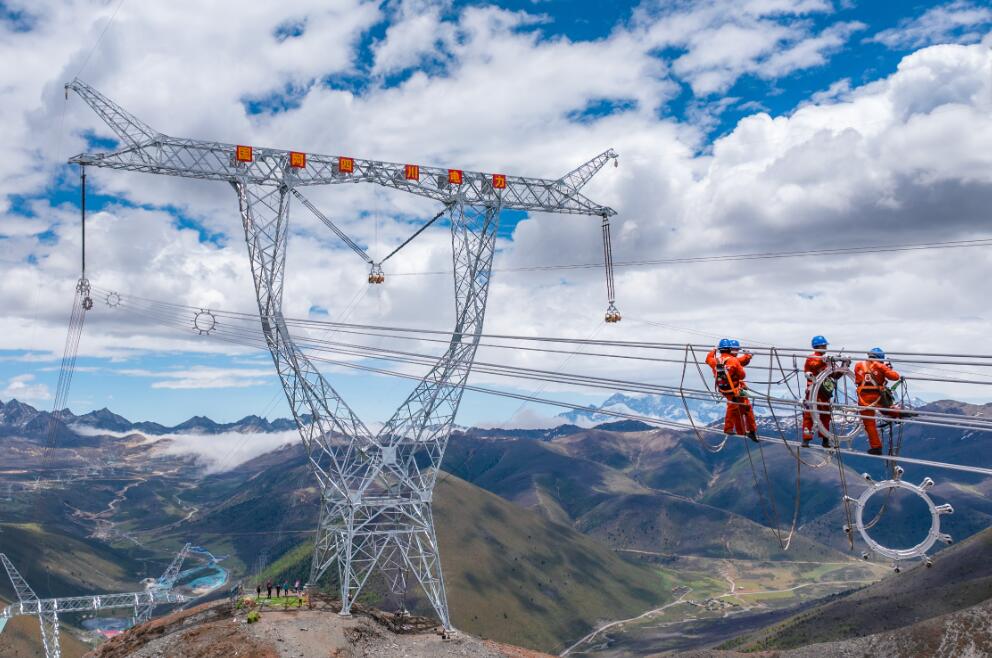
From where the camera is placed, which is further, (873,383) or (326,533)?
(326,533)

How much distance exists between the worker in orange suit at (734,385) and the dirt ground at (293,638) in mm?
28497

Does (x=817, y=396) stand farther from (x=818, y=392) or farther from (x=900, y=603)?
(x=900, y=603)

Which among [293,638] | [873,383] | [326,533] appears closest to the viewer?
[873,383]

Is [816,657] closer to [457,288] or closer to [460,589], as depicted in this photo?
[457,288]

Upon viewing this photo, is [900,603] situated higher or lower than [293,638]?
lower

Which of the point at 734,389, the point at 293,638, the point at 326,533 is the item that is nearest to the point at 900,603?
the point at 326,533

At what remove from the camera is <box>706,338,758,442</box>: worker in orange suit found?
22.0 m

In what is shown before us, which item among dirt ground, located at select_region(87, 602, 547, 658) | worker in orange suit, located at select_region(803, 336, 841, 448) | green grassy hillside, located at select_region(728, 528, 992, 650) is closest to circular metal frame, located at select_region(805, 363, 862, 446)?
worker in orange suit, located at select_region(803, 336, 841, 448)

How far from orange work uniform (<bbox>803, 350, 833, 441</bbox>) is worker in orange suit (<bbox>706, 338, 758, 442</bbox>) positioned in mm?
1494

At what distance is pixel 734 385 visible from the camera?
72.2ft

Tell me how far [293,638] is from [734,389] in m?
30.7

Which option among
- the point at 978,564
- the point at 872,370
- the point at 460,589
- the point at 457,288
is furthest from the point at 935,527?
the point at 460,589

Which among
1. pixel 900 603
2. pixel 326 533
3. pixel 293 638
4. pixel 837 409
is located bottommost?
pixel 900 603

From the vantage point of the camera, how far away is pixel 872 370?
21.0 meters
